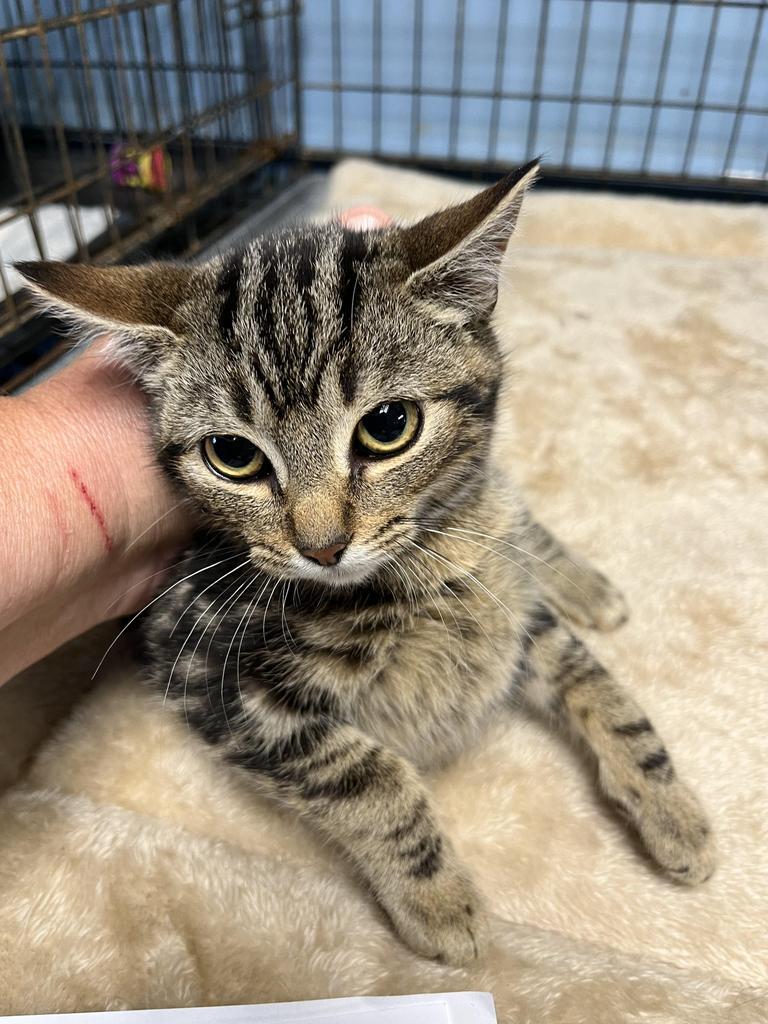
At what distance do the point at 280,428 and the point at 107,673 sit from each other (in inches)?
20.4

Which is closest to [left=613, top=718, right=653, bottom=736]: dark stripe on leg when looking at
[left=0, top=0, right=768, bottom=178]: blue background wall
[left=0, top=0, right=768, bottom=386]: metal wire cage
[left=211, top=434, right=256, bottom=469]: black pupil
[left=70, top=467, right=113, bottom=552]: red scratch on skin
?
[left=211, top=434, right=256, bottom=469]: black pupil

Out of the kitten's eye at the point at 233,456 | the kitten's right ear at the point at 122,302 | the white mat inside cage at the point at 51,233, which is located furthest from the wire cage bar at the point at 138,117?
the kitten's eye at the point at 233,456

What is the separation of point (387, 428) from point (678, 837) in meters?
0.56

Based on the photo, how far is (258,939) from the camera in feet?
2.47

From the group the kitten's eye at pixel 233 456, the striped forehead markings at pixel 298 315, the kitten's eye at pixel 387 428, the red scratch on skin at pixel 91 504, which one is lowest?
the red scratch on skin at pixel 91 504

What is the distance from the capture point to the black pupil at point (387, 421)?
0.72 meters

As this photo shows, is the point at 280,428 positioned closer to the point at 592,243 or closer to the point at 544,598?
the point at 544,598

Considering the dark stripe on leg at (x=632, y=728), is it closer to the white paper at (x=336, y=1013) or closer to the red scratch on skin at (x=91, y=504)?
the white paper at (x=336, y=1013)

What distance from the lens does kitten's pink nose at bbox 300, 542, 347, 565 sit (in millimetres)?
688

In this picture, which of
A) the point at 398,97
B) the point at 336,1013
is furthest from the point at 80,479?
the point at 398,97

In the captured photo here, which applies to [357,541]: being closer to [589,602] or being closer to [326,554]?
[326,554]

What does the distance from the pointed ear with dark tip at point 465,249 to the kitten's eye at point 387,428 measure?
0.38ft

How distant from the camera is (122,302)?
0.73m

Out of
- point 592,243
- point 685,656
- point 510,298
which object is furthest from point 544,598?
point 592,243
